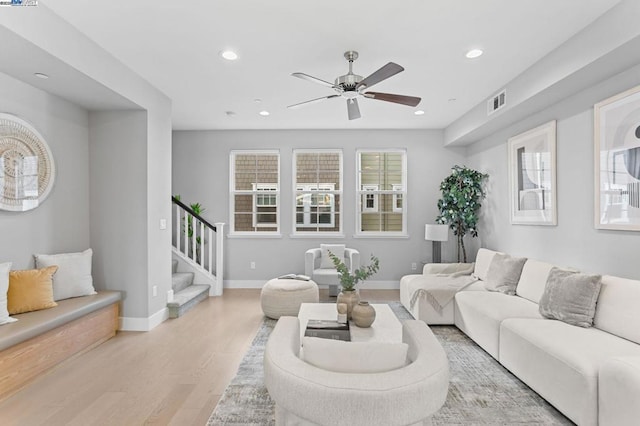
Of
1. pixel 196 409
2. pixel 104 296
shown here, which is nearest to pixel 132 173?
pixel 104 296

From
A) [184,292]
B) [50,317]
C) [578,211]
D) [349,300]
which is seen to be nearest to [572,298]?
[578,211]

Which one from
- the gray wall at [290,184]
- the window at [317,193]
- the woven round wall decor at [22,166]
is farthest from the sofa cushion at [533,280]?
the woven round wall decor at [22,166]

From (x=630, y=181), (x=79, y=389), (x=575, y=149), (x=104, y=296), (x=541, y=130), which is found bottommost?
(x=79, y=389)

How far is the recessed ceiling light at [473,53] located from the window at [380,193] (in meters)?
3.10

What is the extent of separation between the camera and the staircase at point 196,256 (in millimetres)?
5410

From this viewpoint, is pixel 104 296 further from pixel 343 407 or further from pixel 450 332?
pixel 450 332

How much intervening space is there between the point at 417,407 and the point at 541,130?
378 centimetres

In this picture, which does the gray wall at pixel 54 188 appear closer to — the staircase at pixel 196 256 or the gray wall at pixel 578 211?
the staircase at pixel 196 256

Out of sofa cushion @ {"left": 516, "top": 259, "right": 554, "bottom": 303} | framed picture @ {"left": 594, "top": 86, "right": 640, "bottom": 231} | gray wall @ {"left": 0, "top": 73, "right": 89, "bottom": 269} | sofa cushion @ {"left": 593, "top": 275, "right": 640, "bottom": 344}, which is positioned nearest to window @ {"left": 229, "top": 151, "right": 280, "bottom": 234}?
gray wall @ {"left": 0, "top": 73, "right": 89, "bottom": 269}

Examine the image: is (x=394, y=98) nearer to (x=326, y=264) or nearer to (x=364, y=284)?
(x=326, y=264)

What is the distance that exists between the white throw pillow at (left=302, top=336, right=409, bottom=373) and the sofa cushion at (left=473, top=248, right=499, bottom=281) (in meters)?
3.47

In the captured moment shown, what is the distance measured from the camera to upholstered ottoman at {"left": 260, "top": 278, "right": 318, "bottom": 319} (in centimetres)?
435

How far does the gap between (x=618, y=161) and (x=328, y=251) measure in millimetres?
3755

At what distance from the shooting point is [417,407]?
1239mm
